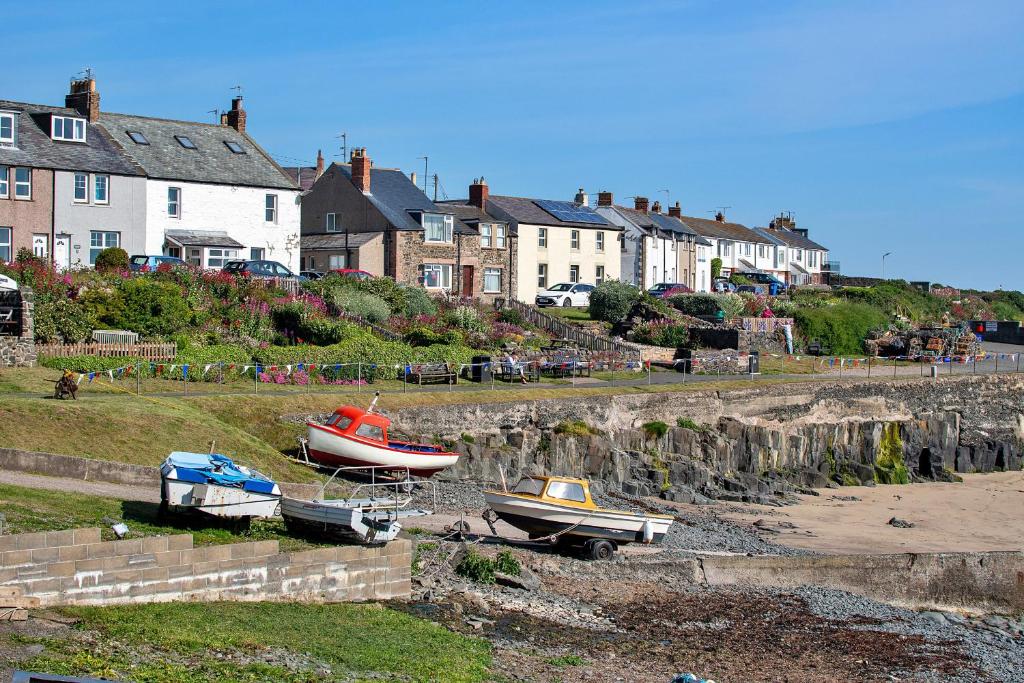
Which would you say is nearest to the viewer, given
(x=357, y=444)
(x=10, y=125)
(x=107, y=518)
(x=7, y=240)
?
(x=107, y=518)

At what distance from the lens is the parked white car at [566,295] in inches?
2346

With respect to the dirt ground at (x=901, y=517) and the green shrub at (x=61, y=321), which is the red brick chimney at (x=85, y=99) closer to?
the green shrub at (x=61, y=321)

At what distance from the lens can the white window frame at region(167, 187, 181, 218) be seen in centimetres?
4966

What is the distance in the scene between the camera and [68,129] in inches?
1865

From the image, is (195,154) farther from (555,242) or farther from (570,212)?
(570,212)

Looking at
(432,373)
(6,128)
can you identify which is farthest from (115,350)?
(6,128)

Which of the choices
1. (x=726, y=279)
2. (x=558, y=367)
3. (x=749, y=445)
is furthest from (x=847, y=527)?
(x=726, y=279)

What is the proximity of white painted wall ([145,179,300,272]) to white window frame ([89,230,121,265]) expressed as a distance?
1404 mm

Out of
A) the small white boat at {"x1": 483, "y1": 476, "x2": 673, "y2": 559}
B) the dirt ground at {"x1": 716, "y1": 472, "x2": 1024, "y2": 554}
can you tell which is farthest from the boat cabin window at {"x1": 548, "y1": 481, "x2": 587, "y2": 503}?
the dirt ground at {"x1": 716, "y1": 472, "x2": 1024, "y2": 554}

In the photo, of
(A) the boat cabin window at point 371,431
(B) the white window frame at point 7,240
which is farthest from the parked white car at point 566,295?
(A) the boat cabin window at point 371,431

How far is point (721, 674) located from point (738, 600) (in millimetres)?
4541

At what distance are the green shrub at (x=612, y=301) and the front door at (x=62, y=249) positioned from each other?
2255 cm

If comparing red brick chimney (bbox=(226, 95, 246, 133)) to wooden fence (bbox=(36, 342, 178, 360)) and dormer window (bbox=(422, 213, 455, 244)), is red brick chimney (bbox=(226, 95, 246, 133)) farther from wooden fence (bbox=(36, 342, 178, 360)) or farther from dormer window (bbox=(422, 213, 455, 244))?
wooden fence (bbox=(36, 342, 178, 360))

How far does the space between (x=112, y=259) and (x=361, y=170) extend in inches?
733
